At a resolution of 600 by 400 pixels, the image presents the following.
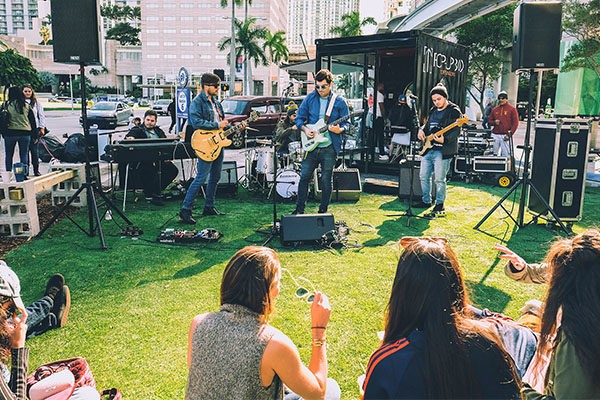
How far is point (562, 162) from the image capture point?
23.0 feet

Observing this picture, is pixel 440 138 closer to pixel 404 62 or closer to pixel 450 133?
pixel 450 133

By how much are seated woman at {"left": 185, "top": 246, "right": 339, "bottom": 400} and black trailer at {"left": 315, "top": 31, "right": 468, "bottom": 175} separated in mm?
9318

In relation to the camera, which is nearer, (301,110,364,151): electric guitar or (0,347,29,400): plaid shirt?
(0,347,29,400): plaid shirt

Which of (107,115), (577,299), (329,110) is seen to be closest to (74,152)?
(329,110)

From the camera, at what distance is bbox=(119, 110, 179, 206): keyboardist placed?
8.59m

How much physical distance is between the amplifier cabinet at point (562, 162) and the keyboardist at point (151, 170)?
581cm

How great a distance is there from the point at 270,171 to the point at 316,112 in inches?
95.6

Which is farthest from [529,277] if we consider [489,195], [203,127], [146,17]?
[146,17]

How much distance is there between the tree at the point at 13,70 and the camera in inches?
1839

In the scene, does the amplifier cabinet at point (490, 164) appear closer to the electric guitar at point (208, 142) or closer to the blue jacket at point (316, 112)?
the blue jacket at point (316, 112)

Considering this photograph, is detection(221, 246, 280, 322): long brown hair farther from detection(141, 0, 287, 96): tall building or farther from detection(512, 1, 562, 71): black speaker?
detection(141, 0, 287, 96): tall building

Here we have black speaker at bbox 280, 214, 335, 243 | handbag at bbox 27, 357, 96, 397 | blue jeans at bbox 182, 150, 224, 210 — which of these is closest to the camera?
handbag at bbox 27, 357, 96, 397

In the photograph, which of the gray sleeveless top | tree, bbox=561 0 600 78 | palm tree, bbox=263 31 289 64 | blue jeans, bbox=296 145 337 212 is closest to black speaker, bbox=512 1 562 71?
blue jeans, bbox=296 145 337 212

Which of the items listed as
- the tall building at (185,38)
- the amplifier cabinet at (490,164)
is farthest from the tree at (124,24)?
the amplifier cabinet at (490,164)
